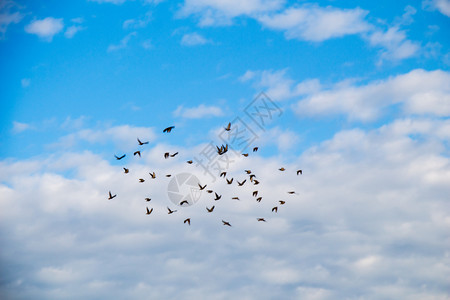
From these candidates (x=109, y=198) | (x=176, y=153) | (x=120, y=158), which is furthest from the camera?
(x=176, y=153)

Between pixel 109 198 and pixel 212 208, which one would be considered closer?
pixel 109 198

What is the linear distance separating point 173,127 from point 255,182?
14.9 metres

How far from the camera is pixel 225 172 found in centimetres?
6662

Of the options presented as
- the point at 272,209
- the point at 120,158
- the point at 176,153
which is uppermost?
the point at 176,153

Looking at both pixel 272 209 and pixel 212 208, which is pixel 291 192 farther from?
pixel 212 208

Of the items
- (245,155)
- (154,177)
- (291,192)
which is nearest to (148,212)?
(154,177)

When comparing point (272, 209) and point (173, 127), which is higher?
point (173, 127)

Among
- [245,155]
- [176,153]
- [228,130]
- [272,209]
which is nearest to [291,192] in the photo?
[272,209]

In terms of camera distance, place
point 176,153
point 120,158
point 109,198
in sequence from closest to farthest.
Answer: point 120,158 < point 109,198 < point 176,153

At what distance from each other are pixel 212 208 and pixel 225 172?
5.48 metres

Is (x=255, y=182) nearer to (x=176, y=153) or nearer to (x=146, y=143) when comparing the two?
(x=176, y=153)

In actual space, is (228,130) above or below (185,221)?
above

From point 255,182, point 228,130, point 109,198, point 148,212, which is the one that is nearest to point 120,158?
point 109,198

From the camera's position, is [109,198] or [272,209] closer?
[109,198]
